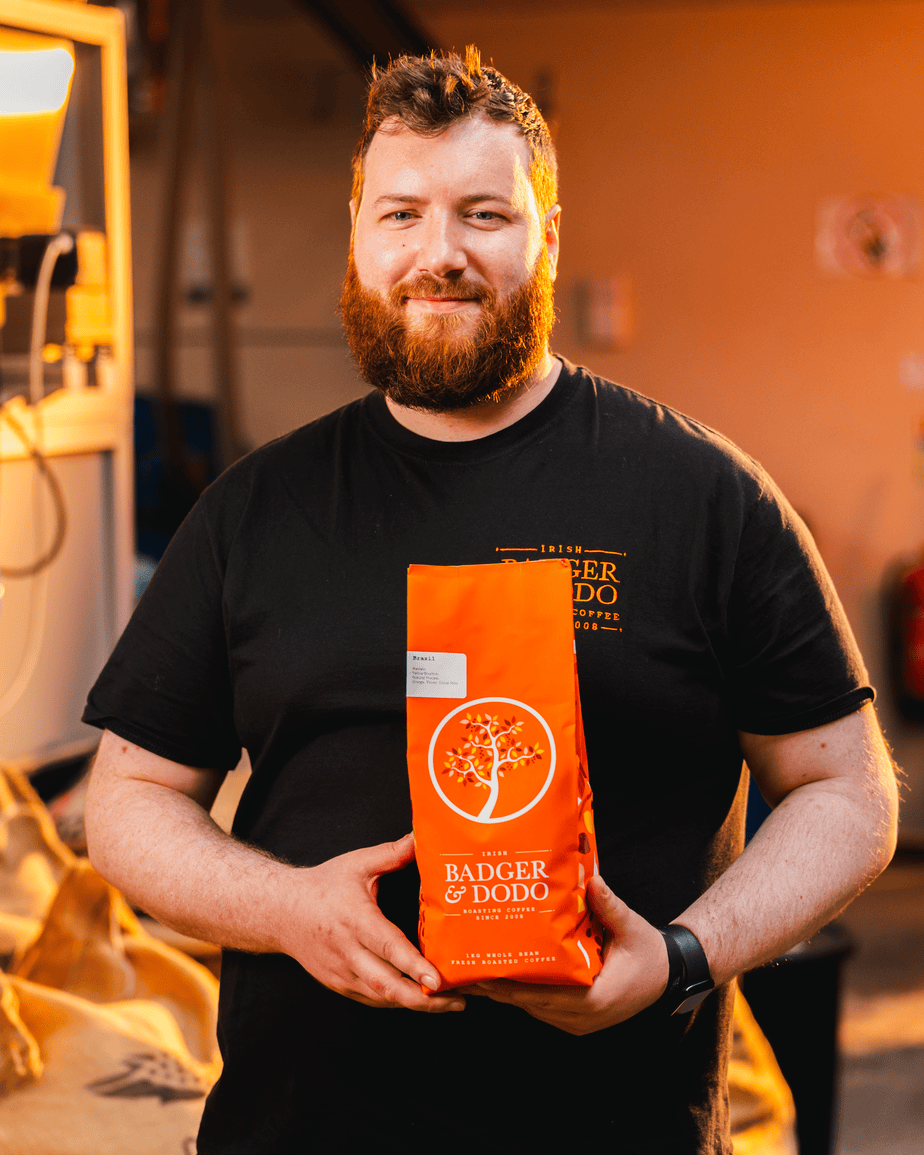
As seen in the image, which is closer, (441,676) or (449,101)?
(441,676)

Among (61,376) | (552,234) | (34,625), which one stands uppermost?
(552,234)

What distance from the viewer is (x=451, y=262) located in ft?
3.40

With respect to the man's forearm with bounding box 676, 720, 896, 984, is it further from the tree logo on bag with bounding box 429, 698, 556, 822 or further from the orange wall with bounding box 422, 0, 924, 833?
the orange wall with bounding box 422, 0, 924, 833

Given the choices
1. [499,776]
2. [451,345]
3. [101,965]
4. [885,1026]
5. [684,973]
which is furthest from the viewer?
[885,1026]

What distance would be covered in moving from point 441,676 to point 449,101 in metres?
0.57

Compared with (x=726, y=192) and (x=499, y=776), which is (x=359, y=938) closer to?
(x=499, y=776)

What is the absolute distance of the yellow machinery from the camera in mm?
2176

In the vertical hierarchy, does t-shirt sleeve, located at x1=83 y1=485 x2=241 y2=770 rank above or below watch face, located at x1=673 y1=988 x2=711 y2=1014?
above

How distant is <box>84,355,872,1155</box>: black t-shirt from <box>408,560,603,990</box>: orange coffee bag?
160 millimetres

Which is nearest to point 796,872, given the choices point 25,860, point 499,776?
point 499,776

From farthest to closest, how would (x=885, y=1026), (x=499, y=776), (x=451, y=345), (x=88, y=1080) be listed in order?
(x=885, y=1026)
(x=88, y=1080)
(x=451, y=345)
(x=499, y=776)

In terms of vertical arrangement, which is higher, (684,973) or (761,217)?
(761,217)

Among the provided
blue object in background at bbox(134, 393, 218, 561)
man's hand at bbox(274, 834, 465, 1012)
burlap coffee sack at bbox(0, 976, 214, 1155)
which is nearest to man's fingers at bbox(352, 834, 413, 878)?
man's hand at bbox(274, 834, 465, 1012)

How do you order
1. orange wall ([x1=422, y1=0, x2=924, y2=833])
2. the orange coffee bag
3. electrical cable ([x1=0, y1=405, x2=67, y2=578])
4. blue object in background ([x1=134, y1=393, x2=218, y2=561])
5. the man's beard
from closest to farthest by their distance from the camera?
the orange coffee bag, the man's beard, electrical cable ([x1=0, y1=405, x2=67, y2=578]), blue object in background ([x1=134, y1=393, x2=218, y2=561]), orange wall ([x1=422, y1=0, x2=924, y2=833])
